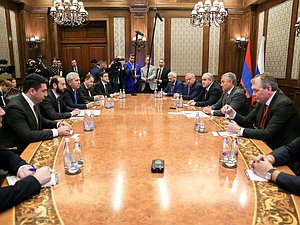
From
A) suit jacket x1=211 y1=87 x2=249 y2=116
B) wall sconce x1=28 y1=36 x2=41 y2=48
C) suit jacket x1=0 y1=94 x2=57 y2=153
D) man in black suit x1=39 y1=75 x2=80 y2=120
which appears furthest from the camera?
wall sconce x1=28 y1=36 x2=41 y2=48

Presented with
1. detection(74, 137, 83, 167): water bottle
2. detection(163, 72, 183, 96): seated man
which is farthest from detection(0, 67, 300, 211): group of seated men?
detection(163, 72, 183, 96): seated man

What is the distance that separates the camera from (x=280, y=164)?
1.78 m

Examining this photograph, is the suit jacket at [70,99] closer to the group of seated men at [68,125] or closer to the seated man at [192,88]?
the group of seated men at [68,125]

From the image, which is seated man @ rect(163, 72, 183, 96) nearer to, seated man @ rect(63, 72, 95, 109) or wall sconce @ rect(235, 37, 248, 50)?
seated man @ rect(63, 72, 95, 109)

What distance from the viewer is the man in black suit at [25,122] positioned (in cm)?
229

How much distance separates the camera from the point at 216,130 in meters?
2.63

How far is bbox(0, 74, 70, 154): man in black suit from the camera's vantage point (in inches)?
90.0

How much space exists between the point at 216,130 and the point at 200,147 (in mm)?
597

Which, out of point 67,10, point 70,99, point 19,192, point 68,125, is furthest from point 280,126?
point 67,10

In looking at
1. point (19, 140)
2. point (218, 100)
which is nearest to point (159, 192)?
point (19, 140)

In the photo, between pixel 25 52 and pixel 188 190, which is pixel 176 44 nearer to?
pixel 25 52

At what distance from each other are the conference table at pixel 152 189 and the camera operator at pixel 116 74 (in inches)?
172

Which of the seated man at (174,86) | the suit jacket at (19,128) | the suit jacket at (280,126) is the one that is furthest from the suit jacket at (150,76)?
the suit jacket at (280,126)

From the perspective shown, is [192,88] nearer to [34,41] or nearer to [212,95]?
[212,95]
